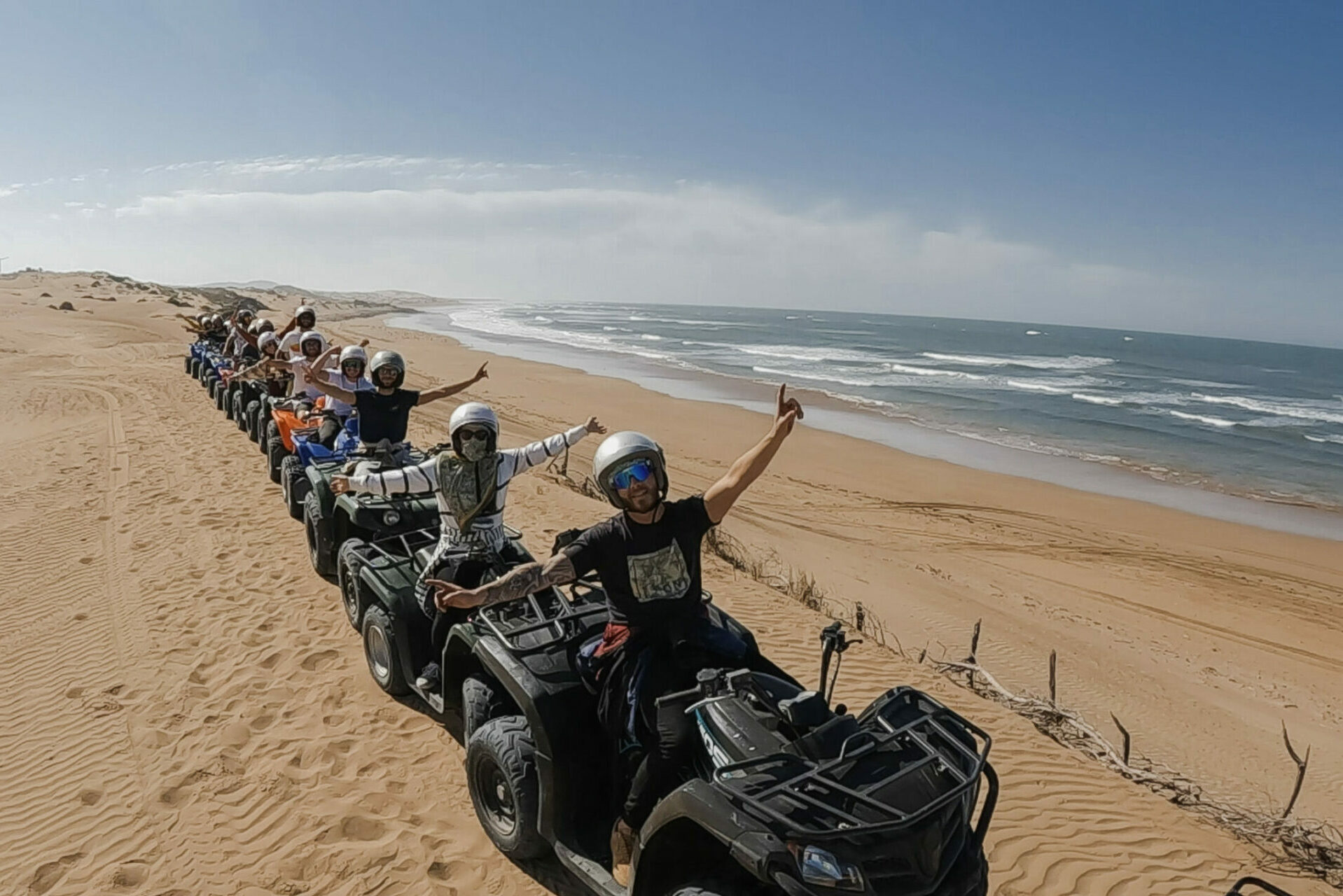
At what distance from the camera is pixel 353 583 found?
5.94m

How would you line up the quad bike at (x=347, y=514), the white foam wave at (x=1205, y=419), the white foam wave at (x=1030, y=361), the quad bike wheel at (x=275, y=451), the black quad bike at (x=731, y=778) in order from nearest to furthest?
1. the black quad bike at (x=731, y=778)
2. the quad bike at (x=347, y=514)
3. the quad bike wheel at (x=275, y=451)
4. the white foam wave at (x=1205, y=419)
5. the white foam wave at (x=1030, y=361)

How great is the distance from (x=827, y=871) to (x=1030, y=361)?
211 ft

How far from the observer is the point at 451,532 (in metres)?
5.12

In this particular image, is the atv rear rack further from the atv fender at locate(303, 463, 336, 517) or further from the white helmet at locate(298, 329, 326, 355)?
the white helmet at locate(298, 329, 326, 355)

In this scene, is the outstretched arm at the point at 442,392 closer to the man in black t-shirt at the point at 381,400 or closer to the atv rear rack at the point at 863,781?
the man in black t-shirt at the point at 381,400

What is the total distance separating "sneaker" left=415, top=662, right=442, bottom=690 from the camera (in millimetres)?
4809

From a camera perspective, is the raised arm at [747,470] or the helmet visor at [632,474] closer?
the helmet visor at [632,474]

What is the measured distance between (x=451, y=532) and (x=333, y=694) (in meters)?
1.44

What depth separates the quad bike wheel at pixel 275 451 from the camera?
34.4ft

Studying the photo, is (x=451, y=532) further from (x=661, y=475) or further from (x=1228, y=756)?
(x=1228, y=756)

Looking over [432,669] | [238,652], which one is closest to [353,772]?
[432,669]

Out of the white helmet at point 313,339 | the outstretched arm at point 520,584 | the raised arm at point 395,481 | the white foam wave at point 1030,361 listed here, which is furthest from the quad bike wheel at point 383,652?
the white foam wave at point 1030,361

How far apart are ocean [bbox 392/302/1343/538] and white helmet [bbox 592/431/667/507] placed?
17821 millimetres

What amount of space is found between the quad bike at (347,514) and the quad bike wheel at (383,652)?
0.84m
